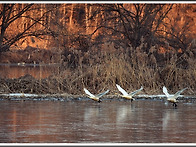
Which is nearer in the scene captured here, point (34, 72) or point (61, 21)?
point (61, 21)

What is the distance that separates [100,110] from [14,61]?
109 feet

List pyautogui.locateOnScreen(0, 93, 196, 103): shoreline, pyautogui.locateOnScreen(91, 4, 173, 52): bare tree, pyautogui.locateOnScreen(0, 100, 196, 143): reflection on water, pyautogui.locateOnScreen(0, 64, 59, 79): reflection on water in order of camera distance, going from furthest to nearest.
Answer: pyautogui.locateOnScreen(91, 4, 173, 52): bare tree
pyautogui.locateOnScreen(0, 64, 59, 79): reflection on water
pyautogui.locateOnScreen(0, 93, 196, 103): shoreline
pyautogui.locateOnScreen(0, 100, 196, 143): reflection on water

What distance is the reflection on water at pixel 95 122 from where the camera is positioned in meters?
10.9

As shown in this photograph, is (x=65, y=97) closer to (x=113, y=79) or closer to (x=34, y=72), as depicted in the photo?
(x=113, y=79)

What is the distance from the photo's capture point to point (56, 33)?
2212cm

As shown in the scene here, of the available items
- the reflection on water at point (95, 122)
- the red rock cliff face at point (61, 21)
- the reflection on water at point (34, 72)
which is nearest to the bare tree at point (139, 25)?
the red rock cliff face at point (61, 21)

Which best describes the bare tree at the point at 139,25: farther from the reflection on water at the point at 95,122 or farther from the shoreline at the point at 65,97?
the reflection on water at the point at 95,122

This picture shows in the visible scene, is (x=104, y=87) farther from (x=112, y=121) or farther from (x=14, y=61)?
(x=14, y=61)

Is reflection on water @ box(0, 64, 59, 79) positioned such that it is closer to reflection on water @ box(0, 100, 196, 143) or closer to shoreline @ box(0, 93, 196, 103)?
shoreline @ box(0, 93, 196, 103)

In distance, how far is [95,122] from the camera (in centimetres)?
1313

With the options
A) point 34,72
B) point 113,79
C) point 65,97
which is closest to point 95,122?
point 65,97

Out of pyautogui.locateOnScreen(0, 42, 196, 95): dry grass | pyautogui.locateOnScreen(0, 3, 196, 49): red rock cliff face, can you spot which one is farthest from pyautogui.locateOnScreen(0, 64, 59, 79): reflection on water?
pyautogui.locateOnScreen(0, 3, 196, 49): red rock cliff face

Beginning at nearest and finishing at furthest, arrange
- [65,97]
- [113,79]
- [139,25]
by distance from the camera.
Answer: [65,97] → [113,79] → [139,25]

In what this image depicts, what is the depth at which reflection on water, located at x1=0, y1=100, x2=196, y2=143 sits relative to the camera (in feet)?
35.6
